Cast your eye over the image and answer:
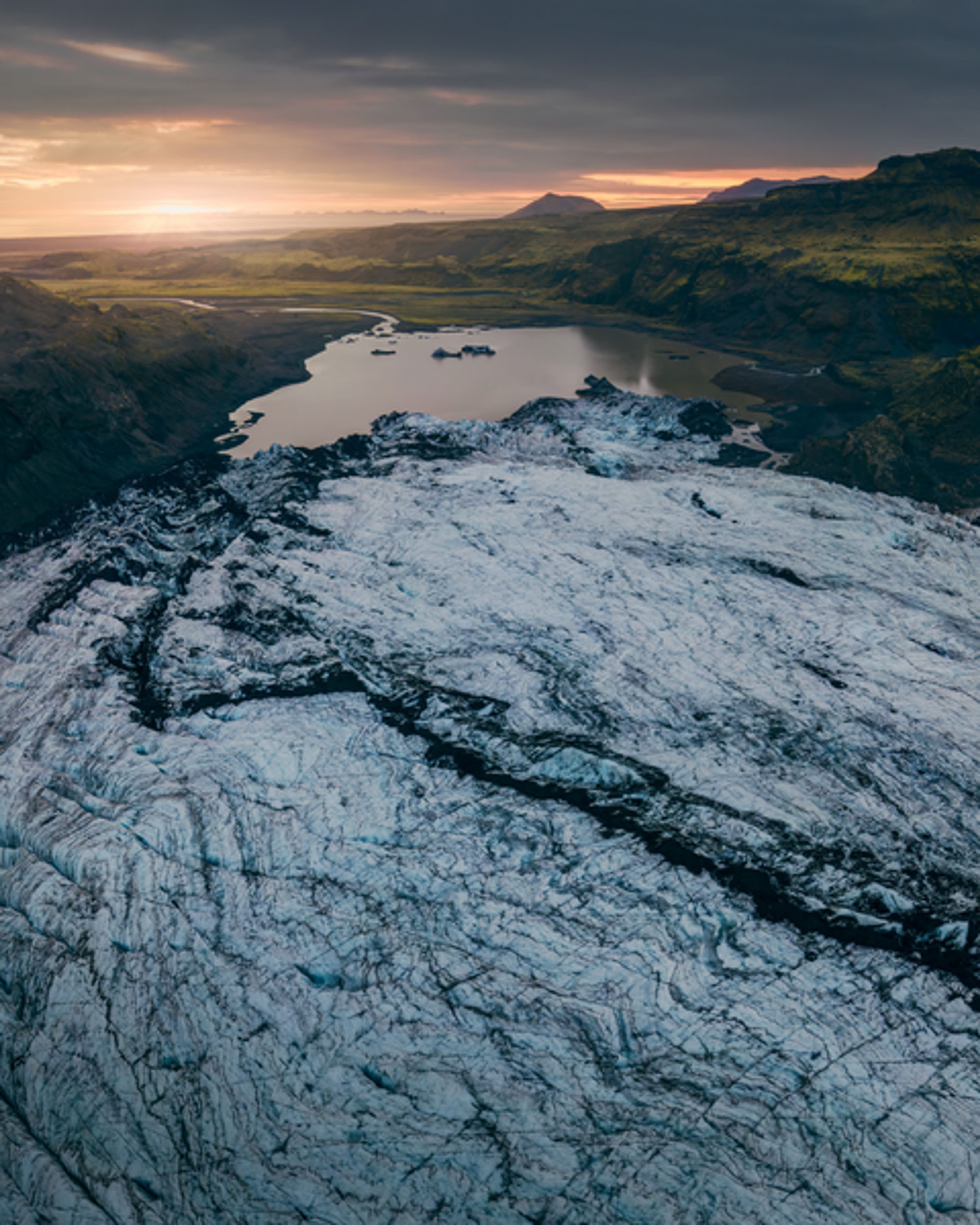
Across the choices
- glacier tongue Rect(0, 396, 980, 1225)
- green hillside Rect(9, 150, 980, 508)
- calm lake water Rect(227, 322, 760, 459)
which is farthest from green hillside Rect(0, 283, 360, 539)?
green hillside Rect(9, 150, 980, 508)

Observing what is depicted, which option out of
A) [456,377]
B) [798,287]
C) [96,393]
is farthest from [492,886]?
[798,287]

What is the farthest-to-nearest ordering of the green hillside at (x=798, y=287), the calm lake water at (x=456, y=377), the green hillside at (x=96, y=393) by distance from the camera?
1. the calm lake water at (x=456, y=377)
2. the green hillside at (x=798, y=287)
3. the green hillside at (x=96, y=393)

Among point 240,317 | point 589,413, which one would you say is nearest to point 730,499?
point 589,413

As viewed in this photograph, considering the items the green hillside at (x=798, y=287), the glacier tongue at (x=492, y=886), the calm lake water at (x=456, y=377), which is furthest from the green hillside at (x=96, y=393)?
the green hillside at (x=798, y=287)

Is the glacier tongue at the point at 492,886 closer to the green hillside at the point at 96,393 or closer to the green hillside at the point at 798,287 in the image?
the green hillside at the point at 96,393

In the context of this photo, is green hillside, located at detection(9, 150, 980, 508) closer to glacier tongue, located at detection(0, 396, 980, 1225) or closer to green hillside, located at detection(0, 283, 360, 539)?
glacier tongue, located at detection(0, 396, 980, 1225)

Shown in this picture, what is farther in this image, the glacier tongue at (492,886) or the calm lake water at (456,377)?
the calm lake water at (456,377)
